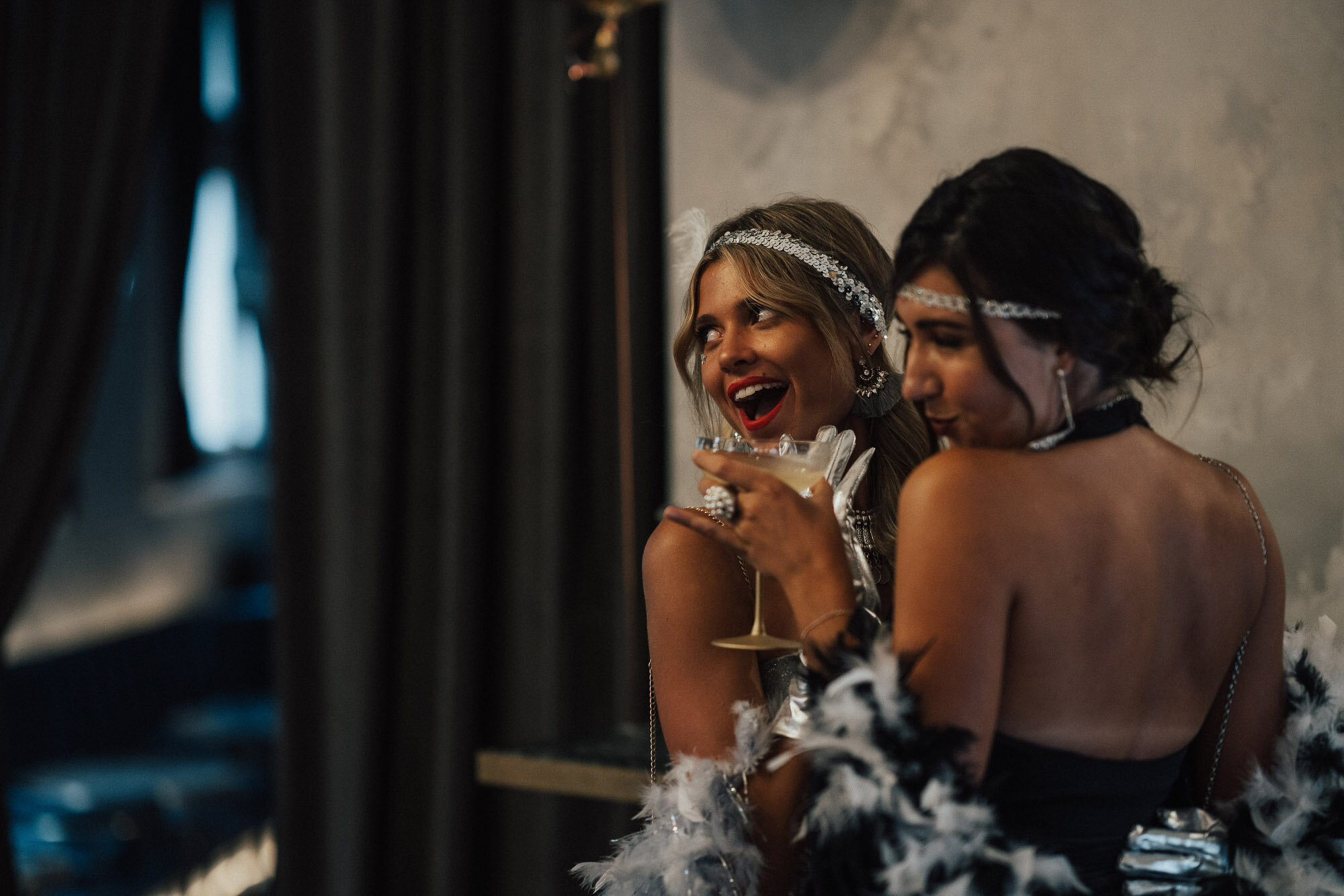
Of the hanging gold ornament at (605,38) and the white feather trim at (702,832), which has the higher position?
the hanging gold ornament at (605,38)

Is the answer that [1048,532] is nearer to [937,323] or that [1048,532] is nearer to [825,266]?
[937,323]

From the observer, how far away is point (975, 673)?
1.03 metres

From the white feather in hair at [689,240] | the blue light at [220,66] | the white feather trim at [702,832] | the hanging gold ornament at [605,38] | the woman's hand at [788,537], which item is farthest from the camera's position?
the blue light at [220,66]

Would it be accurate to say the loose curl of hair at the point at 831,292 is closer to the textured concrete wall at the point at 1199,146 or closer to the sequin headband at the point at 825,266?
the sequin headband at the point at 825,266

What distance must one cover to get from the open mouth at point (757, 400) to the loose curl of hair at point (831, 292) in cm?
6

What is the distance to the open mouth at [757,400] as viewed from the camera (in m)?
1.61

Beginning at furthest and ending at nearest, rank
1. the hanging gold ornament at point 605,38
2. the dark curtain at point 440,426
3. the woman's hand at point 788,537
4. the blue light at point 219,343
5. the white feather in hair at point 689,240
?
the blue light at point 219,343 → the dark curtain at point 440,426 → the hanging gold ornament at point 605,38 → the white feather in hair at point 689,240 → the woman's hand at point 788,537

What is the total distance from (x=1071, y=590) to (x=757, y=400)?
66 cm

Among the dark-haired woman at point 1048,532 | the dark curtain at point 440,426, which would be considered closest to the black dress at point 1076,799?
the dark-haired woman at point 1048,532

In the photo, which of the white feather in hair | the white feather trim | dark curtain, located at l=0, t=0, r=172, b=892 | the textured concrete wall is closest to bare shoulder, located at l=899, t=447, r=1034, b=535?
the white feather trim

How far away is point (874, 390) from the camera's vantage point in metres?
1.70

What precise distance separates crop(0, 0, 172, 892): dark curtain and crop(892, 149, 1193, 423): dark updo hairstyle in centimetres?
249

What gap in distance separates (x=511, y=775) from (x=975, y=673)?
5.21ft

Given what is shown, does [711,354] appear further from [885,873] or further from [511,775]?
[511,775]
